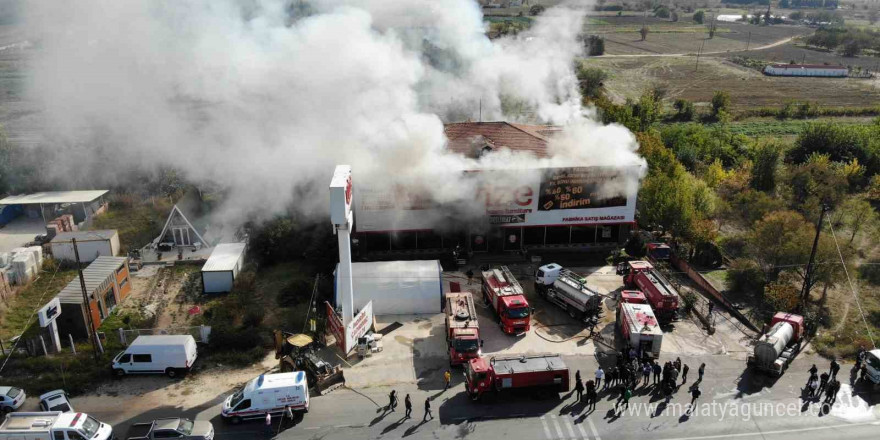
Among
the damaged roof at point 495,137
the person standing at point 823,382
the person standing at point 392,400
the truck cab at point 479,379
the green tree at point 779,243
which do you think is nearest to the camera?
the person standing at point 392,400

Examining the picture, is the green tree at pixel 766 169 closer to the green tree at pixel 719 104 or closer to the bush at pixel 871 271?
the bush at pixel 871 271

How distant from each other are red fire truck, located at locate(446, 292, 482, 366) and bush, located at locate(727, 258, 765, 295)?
15.0 metres

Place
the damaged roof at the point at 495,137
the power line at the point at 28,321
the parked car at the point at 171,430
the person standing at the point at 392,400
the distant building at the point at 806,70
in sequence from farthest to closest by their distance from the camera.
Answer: the distant building at the point at 806,70 < the damaged roof at the point at 495,137 < the power line at the point at 28,321 < the person standing at the point at 392,400 < the parked car at the point at 171,430

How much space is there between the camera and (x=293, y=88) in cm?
3941

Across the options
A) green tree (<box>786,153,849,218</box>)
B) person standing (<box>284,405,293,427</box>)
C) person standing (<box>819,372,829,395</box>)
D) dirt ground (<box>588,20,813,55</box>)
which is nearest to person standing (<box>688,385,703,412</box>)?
person standing (<box>819,372,829,395</box>)

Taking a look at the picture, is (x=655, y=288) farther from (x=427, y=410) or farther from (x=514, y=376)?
(x=427, y=410)

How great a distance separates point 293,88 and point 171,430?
85.3 feet

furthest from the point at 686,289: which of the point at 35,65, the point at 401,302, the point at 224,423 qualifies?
the point at 35,65

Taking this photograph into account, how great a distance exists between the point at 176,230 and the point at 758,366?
30788mm

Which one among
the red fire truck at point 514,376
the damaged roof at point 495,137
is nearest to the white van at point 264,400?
the red fire truck at point 514,376

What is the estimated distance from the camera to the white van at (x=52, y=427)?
18547mm

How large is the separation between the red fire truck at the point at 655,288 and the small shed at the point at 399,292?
993 centimetres

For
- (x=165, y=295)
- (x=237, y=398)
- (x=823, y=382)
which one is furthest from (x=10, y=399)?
(x=823, y=382)

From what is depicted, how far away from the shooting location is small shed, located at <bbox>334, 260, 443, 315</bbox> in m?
27.9
